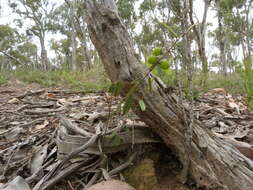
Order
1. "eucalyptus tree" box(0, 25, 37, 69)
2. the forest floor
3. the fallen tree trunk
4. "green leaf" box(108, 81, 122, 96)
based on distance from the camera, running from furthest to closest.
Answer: "eucalyptus tree" box(0, 25, 37, 69) → the forest floor → the fallen tree trunk → "green leaf" box(108, 81, 122, 96)

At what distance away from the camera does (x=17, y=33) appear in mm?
25859

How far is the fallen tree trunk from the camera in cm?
101

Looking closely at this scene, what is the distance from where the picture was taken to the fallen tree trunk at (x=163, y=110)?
3.33 ft

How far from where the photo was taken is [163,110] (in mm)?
1047

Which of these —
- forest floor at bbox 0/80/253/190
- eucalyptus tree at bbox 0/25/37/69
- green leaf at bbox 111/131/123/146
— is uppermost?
eucalyptus tree at bbox 0/25/37/69

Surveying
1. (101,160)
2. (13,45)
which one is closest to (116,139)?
(101,160)

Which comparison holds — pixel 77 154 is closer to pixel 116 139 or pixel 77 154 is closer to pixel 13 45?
pixel 116 139

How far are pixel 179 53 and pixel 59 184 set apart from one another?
909mm

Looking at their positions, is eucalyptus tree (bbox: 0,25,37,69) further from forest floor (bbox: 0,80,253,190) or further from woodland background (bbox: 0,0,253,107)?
forest floor (bbox: 0,80,253,190)

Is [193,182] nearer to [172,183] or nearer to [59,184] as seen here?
[172,183]

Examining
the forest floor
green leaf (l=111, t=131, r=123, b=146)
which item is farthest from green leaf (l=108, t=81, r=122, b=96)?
green leaf (l=111, t=131, r=123, b=146)

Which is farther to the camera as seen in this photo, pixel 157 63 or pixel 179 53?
pixel 179 53

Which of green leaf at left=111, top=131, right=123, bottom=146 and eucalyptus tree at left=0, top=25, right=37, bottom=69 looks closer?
green leaf at left=111, top=131, right=123, bottom=146

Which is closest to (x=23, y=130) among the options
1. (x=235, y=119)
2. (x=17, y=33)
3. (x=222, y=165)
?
(x=222, y=165)
